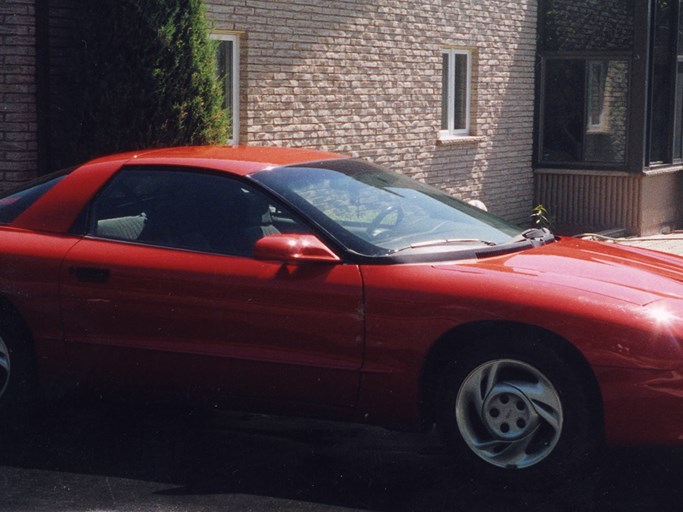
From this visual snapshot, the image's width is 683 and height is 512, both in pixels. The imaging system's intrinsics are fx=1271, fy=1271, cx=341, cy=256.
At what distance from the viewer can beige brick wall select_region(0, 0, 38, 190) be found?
9719 mm

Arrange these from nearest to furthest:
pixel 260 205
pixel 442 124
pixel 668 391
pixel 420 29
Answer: pixel 668 391, pixel 260 205, pixel 420 29, pixel 442 124

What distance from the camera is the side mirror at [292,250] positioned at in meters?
5.60

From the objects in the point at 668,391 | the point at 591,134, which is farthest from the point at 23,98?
the point at 591,134

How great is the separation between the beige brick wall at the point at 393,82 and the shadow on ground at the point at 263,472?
6.15m

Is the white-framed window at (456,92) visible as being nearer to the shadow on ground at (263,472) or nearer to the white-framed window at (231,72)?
the white-framed window at (231,72)

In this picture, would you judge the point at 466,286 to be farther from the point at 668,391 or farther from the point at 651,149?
the point at 651,149

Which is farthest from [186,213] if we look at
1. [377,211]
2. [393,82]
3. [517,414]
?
[393,82]

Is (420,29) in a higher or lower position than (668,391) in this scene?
higher

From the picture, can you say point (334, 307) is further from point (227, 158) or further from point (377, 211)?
Answer: point (227, 158)

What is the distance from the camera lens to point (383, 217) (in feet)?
19.9

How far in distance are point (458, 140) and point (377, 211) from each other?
9848mm

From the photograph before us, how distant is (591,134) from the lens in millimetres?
17016

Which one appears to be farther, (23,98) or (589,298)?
(23,98)

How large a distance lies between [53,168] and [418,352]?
5396 millimetres
